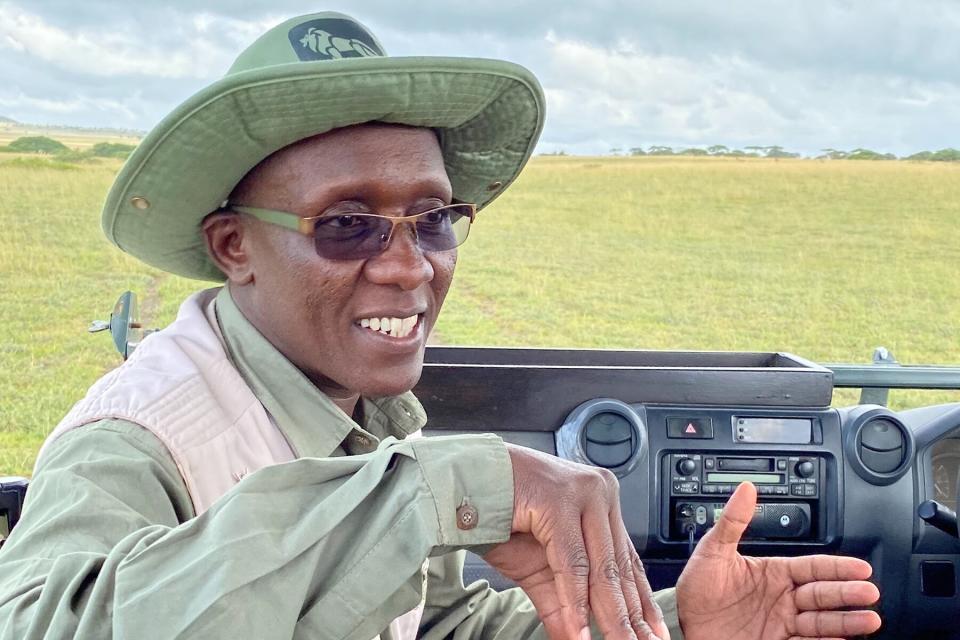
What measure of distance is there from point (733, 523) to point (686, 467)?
1141mm

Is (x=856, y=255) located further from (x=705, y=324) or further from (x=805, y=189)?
(x=705, y=324)

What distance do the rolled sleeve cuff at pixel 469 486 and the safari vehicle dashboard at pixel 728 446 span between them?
1443 millimetres

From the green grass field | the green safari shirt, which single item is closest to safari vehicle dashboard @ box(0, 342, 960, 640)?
the green grass field

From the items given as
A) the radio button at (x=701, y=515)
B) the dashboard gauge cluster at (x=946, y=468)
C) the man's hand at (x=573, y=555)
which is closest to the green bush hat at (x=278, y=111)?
the man's hand at (x=573, y=555)

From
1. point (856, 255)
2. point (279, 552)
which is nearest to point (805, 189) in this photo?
point (856, 255)

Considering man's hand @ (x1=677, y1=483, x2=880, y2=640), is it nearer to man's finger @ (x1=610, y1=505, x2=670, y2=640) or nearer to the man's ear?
man's finger @ (x1=610, y1=505, x2=670, y2=640)

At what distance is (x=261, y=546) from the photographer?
1.02m

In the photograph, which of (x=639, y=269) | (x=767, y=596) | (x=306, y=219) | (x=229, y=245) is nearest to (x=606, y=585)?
(x=767, y=596)

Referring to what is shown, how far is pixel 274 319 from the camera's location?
1713mm

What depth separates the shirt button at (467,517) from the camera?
3.63 ft

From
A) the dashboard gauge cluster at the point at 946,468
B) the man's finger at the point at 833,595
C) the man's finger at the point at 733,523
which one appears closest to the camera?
the man's finger at the point at 733,523

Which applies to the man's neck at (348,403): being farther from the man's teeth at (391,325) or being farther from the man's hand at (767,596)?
the man's hand at (767,596)

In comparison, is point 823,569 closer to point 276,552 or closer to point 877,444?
point 276,552

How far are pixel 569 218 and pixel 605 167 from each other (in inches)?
13.2
